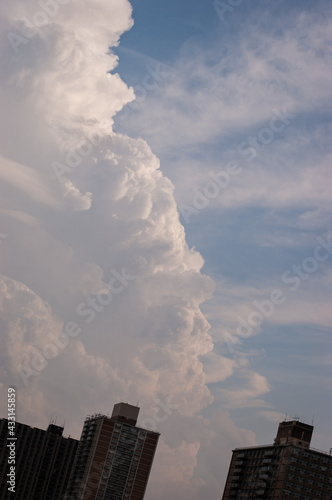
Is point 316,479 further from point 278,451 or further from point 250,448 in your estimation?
point 250,448

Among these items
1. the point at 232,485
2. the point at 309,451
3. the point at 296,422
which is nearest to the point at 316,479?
the point at 309,451

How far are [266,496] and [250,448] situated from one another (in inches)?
860

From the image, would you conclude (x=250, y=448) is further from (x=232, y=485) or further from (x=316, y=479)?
(x=316, y=479)

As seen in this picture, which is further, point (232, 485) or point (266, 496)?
point (232, 485)

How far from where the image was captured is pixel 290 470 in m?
176

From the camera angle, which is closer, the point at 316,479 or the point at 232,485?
the point at 316,479

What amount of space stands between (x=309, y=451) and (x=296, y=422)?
13.6 metres

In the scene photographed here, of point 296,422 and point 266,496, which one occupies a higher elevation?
point 296,422

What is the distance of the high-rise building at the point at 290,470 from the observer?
17388cm

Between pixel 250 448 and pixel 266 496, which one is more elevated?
pixel 250 448

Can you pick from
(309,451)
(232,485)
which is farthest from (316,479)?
(232,485)

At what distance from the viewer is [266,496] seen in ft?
589

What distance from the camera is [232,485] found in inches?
7830

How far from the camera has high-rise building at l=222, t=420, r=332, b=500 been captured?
174 m
